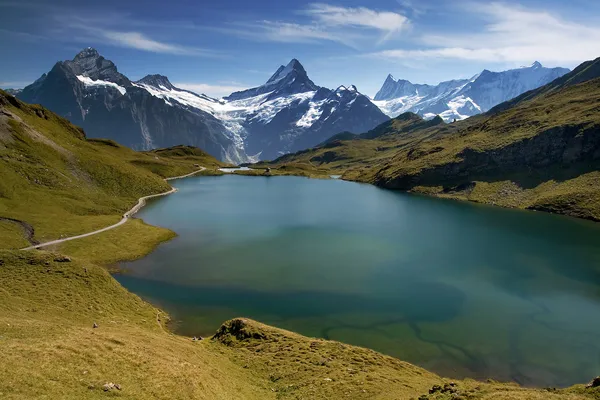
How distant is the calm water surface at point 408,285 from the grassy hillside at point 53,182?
67.5 ft

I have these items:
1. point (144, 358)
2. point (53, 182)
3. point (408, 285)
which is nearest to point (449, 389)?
point (144, 358)

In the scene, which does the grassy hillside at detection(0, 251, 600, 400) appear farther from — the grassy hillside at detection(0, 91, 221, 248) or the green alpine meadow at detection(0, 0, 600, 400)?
the grassy hillside at detection(0, 91, 221, 248)

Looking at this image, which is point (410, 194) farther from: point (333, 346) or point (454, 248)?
point (333, 346)

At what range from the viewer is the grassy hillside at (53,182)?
91.1m

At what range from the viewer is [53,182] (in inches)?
4724

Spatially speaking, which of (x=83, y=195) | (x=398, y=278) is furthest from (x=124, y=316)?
(x=83, y=195)

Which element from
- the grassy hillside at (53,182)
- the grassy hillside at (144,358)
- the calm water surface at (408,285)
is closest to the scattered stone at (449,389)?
the grassy hillside at (144,358)

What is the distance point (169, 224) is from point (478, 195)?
5244 inches

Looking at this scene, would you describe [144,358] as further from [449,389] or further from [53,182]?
[53,182]

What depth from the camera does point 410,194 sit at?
638 feet

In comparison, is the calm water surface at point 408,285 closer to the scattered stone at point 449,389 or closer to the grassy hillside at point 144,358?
the grassy hillside at point 144,358

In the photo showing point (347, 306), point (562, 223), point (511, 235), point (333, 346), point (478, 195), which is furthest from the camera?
point (478, 195)

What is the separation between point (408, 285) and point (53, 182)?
111534mm

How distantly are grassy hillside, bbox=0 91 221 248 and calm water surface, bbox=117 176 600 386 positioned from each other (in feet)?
67.5
